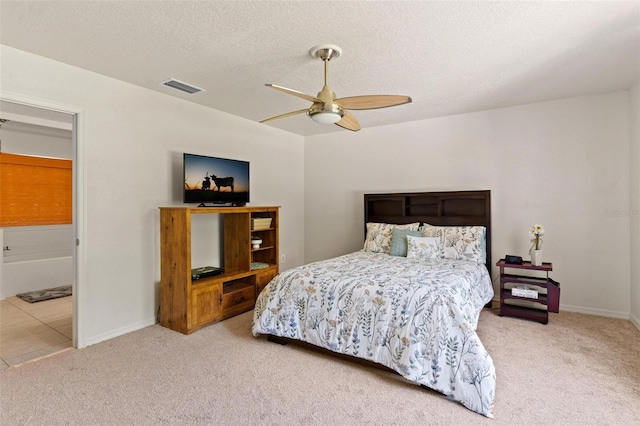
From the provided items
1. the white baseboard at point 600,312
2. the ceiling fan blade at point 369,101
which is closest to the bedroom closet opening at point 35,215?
the ceiling fan blade at point 369,101

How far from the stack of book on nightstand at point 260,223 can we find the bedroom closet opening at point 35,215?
2.32 m

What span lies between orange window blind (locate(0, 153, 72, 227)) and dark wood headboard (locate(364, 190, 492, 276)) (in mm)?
4970

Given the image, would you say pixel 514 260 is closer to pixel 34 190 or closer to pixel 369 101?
pixel 369 101

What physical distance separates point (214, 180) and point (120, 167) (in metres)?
0.95

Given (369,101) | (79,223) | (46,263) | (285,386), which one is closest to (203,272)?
(79,223)

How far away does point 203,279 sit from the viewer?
11.6 ft

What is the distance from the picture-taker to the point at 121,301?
10.7 feet

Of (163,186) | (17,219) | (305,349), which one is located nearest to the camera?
(305,349)

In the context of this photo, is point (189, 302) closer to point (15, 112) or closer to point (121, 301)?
point (121, 301)

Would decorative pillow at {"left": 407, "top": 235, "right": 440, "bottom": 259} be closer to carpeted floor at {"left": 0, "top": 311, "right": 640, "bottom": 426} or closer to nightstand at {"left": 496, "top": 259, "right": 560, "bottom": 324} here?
nightstand at {"left": 496, "top": 259, "right": 560, "bottom": 324}

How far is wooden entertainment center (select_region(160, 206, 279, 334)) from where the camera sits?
3.27 metres

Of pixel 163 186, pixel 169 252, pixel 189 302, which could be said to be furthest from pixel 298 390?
pixel 163 186

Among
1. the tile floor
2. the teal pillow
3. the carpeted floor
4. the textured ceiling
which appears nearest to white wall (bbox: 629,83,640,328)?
the textured ceiling

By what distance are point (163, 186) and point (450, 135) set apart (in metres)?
3.69
